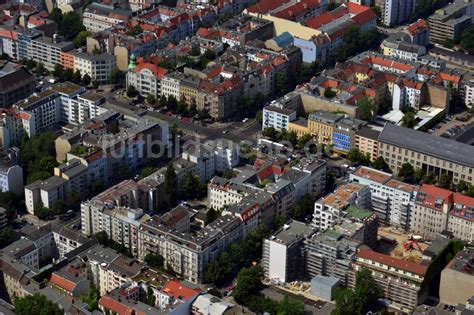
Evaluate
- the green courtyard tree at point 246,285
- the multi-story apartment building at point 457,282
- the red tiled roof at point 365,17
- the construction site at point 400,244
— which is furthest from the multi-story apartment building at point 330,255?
the red tiled roof at point 365,17

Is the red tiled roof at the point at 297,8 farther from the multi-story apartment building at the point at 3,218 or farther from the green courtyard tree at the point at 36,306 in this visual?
the green courtyard tree at the point at 36,306

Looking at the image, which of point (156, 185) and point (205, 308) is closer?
point (205, 308)

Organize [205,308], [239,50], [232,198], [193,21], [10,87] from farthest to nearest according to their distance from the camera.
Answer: [193,21], [239,50], [10,87], [232,198], [205,308]

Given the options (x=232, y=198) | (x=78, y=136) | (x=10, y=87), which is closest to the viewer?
(x=232, y=198)

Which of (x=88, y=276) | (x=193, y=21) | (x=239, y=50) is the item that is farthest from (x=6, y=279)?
(x=193, y=21)

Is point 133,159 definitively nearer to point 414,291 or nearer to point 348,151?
point 348,151

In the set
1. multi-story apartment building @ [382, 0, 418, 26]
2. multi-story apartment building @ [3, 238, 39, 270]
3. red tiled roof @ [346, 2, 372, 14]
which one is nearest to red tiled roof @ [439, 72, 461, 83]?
red tiled roof @ [346, 2, 372, 14]
